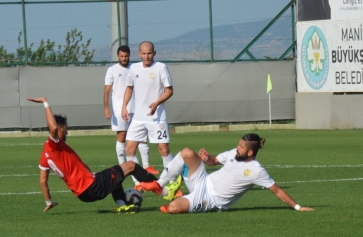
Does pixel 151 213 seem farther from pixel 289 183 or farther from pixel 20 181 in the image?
pixel 20 181

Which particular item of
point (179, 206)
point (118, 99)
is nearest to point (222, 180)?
point (179, 206)

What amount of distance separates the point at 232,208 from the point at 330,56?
54.5 feet

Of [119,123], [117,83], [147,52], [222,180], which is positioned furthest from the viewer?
[117,83]

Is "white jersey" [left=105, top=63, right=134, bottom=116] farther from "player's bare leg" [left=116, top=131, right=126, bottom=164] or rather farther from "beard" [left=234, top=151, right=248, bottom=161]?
"beard" [left=234, top=151, right=248, bottom=161]

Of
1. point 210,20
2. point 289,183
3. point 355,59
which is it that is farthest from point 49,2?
point 289,183

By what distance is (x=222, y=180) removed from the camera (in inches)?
364

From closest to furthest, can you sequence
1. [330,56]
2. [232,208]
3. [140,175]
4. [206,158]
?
[206,158] < [140,175] < [232,208] < [330,56]

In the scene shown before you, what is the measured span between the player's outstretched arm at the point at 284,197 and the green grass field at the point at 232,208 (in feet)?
0.37

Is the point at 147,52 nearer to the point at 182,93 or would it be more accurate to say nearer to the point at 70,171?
the point at 70,171

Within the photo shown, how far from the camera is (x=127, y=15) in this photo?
2761 cm

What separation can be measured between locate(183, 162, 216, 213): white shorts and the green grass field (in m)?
0.11

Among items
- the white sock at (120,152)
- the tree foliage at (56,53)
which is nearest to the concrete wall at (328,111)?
the tree foliage at (56,53)

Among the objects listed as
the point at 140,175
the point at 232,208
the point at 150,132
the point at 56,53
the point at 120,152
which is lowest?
the point at 232,208

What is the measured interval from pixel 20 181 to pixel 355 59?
1431cm
